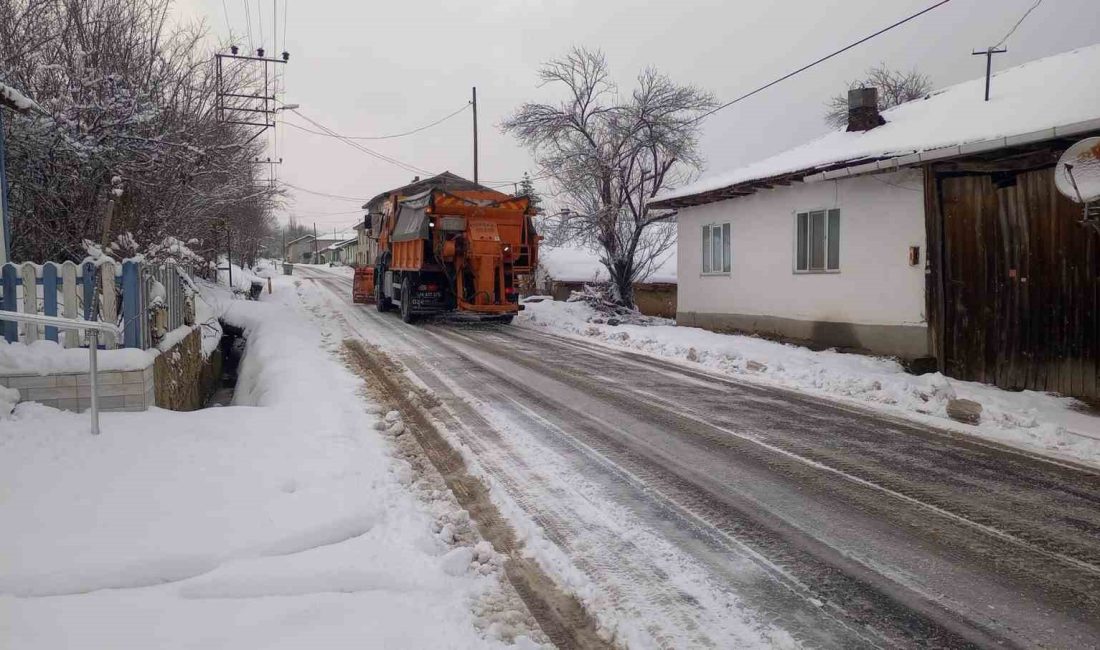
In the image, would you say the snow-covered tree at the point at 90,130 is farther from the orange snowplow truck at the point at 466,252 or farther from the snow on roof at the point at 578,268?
the snow on roof at the point at 578,268

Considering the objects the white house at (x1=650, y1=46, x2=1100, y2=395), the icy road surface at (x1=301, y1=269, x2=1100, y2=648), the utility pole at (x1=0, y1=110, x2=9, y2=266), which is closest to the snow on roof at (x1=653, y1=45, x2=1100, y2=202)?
the white house at (x1=650, y1=46, x2=1100, y2=395)

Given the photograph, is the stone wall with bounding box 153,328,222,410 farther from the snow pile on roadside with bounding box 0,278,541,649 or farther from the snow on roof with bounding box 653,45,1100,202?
the snow on roof with bounding box 653,45,1100,202

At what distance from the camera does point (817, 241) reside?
1276 centimetres

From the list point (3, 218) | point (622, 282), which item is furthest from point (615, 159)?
point (3, 218)

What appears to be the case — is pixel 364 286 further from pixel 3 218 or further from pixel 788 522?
pixel 788 522

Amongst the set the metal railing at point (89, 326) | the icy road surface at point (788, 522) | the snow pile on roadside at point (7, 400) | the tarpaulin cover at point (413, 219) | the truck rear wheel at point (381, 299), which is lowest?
the icy road surface at point (788, 522)

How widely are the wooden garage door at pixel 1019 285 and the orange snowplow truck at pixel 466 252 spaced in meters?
9.60

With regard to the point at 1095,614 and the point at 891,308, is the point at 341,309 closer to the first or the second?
the point at 891,308

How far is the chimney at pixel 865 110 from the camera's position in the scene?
13.7m

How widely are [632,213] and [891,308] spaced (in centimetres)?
1119

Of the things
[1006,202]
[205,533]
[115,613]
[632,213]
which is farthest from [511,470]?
[632,213]

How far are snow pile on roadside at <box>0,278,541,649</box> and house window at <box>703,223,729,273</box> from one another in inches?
462

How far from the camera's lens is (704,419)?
712 cm

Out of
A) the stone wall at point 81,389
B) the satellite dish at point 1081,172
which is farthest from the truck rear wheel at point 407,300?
the satellite dish at point 1081,172
